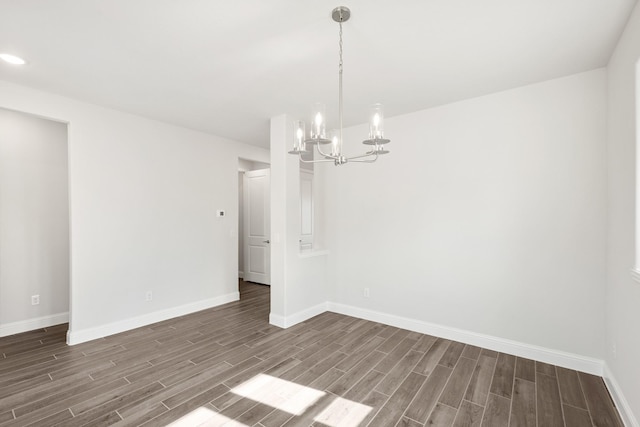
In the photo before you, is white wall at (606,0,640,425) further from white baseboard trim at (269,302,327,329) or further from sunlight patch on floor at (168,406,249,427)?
white baseboard trim at (269,302,327,329)

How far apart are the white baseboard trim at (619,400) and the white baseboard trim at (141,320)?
15.2 ft

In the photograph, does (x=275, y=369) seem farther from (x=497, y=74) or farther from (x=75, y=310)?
(x=497, y=74)

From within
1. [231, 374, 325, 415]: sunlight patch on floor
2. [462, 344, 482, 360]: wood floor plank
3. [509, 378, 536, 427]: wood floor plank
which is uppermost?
[231, 374, 325, 415]: sunlight patch on floor

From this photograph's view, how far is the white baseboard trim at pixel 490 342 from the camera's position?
9.05 ft

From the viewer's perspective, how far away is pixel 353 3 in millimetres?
1853

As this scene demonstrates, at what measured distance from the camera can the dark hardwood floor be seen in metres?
2.14

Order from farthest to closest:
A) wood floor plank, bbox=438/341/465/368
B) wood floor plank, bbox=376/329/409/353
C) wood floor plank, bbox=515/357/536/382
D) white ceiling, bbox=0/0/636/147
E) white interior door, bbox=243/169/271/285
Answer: white interior door, bbox=243/169/271/285 → wood floor plank, bbox=376/329/409/353 → wood floor plank, bbox=438/341/465/368 → wood floor plank, bbox=515/357/536/382 → white ceiling, bbox=0/0/636/147

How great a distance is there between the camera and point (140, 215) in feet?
13.0

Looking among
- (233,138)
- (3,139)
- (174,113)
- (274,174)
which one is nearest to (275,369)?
(274,174)

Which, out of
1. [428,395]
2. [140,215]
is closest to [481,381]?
[428,395]

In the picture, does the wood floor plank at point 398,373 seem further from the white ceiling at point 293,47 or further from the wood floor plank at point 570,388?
the white ceiling at point 293,47

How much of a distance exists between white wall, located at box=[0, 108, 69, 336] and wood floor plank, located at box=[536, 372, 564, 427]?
5388mm

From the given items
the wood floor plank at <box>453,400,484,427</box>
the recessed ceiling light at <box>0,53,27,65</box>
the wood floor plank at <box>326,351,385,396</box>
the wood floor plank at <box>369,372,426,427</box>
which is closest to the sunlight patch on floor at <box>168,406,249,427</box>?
the wood floor plank at <box>326,351,385,396</box>

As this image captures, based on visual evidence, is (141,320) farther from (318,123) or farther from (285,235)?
(318,123)
